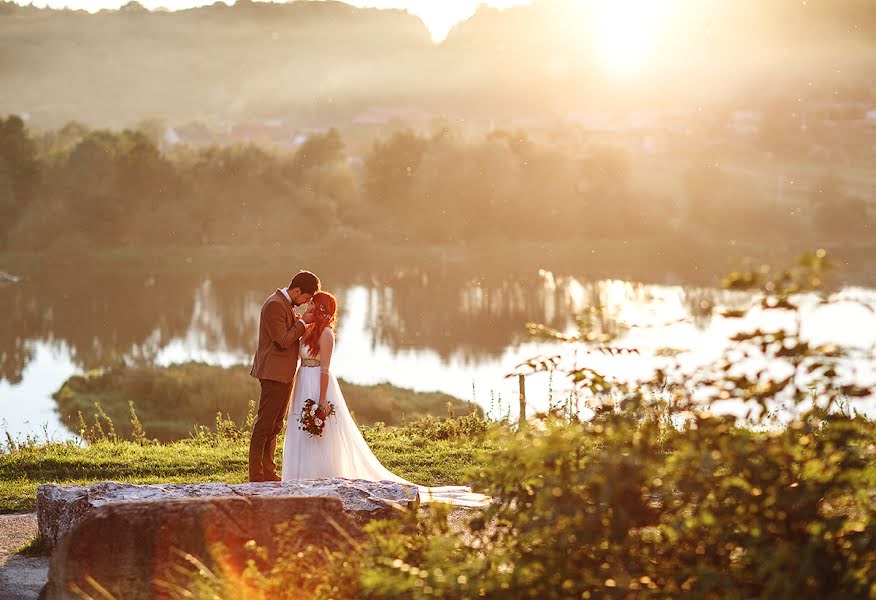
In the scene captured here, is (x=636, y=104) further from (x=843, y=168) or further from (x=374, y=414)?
(x=374, y=414)

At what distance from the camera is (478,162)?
87.4 m

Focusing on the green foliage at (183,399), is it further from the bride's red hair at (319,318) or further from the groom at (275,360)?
the bride's red hair at (319,318)

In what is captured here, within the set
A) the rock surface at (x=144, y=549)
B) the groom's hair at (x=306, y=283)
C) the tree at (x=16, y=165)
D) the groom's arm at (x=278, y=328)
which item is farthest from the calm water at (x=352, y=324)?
the rock surface at (x=144, y=549)

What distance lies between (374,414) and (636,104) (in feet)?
467

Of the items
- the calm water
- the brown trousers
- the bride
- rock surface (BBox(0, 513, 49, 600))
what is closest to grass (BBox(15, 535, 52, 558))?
rock surface (BBox(0, 513, 49, 600))

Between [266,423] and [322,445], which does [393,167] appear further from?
[266,423]

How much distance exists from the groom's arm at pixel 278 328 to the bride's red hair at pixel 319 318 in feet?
0.80

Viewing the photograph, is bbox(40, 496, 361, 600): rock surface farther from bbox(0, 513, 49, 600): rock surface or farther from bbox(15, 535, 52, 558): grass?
bbox(15, 535, 52, 558): grass

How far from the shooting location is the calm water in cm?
Answer: 4219

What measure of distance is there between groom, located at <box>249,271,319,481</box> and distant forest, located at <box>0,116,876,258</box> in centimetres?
6964

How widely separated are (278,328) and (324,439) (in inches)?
56.4

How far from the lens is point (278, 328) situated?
10617mm

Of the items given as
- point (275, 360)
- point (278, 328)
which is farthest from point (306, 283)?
point (275, 360)

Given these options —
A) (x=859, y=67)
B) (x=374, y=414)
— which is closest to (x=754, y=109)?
(x=859, y=67)
